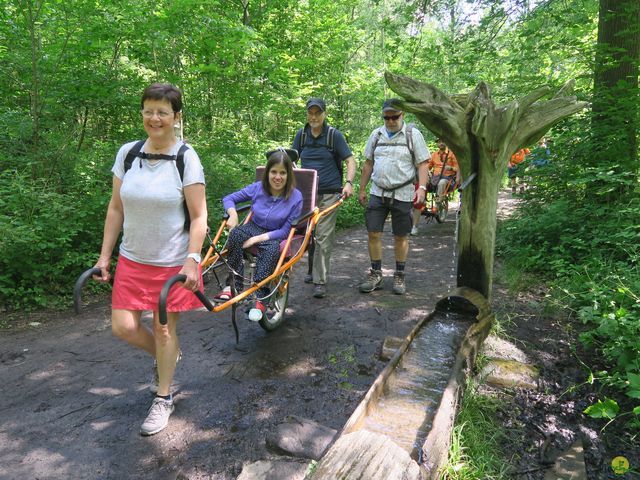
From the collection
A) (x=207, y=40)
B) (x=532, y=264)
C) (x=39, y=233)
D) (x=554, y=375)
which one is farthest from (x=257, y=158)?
(x=554, y=375)

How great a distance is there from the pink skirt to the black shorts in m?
3.02

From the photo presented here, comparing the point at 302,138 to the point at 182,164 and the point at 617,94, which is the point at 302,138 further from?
the point at 617,94

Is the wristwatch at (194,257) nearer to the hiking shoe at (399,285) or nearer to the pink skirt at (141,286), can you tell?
the pink skirt at (141,286)

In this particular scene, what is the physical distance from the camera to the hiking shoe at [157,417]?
8.82 feet

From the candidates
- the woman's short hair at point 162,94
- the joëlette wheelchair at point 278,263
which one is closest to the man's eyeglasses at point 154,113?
the woman's short hair at point 162,94

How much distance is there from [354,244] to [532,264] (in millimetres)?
3357

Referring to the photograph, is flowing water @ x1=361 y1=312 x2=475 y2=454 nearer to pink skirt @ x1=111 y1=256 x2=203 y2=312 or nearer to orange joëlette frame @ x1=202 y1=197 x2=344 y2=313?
orange joëlette frame @ x1=202 y1=197 x2=344 y2=313

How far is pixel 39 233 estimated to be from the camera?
516 cm

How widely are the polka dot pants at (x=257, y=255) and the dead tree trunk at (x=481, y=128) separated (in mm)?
1757

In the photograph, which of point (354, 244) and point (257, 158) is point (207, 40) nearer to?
point (257, 158)

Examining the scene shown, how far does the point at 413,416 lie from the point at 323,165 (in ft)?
10.8

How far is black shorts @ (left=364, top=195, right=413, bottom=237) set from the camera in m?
5.05

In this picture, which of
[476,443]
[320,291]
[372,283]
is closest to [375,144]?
[372,283]

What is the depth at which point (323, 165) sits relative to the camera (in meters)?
5.20
